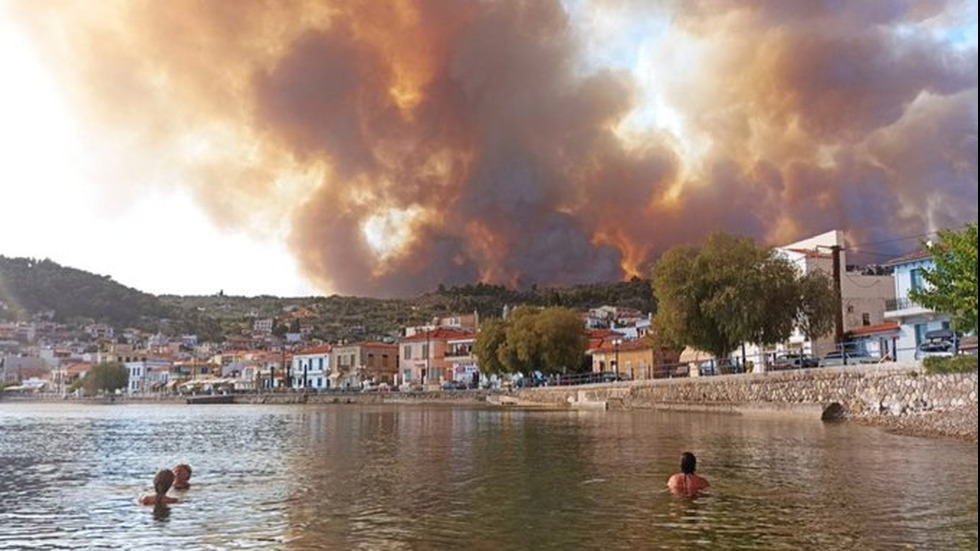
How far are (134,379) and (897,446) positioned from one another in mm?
148329

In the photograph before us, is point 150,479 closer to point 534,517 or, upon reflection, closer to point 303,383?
point 534,517

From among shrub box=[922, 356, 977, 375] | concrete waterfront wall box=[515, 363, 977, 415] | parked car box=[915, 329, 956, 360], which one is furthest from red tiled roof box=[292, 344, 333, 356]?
shrub box=[922, 356, 977, 375]

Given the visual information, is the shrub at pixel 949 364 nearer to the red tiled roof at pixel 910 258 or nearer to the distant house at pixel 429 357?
the red tiled roof at pixel 910 258

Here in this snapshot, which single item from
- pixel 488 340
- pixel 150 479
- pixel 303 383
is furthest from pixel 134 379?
pixel 150 479

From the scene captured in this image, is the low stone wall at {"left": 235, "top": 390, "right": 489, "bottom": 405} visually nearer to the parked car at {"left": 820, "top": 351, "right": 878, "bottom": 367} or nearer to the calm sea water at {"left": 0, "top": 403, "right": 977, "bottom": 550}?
the parked car at {"left": 820, "top": 351, "right": 878, "bottom": 367}

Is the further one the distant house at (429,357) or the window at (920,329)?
the distant house at (429,357)

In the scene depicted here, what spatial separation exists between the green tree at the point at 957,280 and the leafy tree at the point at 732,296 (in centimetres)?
1742

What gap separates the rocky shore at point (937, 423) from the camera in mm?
25141

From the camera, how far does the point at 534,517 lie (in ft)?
42.7

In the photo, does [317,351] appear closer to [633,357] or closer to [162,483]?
[633,357]

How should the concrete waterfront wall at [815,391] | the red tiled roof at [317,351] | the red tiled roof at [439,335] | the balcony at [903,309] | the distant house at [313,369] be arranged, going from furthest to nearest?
1. the red tiled roof at [317,351]
2. the distant house at [313,369]
3. the red tiled roof at [439,335]
4. the balcony at [903,309]
5. the concrete waterfront wall at [815,391]

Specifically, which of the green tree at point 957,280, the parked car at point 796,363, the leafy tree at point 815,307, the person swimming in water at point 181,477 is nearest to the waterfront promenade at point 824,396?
the green tree at point 957,280

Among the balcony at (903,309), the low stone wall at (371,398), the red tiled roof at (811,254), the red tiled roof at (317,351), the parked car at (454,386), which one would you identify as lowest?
the low stone wall at (371,398)

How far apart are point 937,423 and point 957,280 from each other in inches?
214
